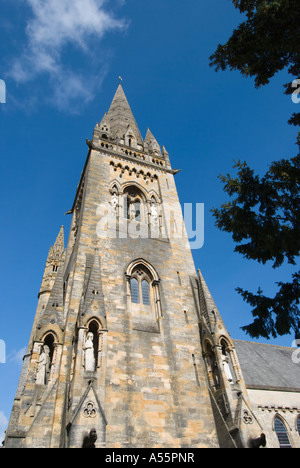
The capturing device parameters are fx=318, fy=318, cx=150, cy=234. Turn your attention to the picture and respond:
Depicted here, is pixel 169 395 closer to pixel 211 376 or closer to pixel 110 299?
pixel 211 376

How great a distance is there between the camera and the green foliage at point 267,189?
26.7 feet

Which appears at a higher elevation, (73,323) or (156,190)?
(156,190)

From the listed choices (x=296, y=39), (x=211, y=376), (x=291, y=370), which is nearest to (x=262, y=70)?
(x=296, y=39)

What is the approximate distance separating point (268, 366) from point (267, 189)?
15.4m

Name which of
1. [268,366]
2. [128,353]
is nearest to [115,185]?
[128,353]

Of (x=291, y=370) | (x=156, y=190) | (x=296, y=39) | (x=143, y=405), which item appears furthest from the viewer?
(x=291, y=370)

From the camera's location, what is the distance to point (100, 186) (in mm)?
17234

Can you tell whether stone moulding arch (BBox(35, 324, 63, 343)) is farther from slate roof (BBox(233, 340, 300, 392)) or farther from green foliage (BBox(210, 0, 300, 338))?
slate roof (BBox(233, 340, 300, 392))

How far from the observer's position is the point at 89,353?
10.5 meters

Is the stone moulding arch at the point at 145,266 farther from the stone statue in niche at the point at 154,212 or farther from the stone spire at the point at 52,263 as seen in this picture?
the stone spire at the point at 52,263

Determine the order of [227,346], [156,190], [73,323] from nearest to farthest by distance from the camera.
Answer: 1. [73,323]
2. [227,346]
3. [156,190]

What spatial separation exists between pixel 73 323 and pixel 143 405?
3723mm

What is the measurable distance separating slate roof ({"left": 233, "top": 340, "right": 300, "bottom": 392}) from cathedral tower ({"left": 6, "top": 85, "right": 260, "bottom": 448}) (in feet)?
21.0

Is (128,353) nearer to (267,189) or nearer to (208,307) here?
(208,307)
